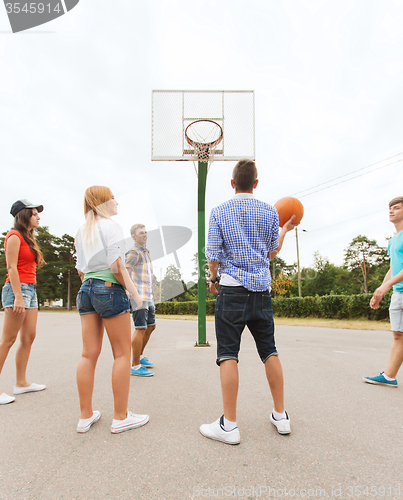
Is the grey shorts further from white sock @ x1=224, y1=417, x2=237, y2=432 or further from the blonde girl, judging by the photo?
the blonde girl

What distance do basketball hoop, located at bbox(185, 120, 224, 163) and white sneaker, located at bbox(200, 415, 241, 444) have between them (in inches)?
200

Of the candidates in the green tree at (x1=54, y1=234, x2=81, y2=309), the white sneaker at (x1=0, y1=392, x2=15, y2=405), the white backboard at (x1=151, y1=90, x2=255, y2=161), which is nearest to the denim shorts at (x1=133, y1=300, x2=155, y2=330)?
the white sneaker at (x1=0, y1=392, x2=15, y2=405)

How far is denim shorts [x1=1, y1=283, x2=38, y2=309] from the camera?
10.3 ft

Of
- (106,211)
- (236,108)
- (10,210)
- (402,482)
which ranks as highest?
(236,108)

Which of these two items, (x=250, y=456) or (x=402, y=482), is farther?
(x=250, y=456)

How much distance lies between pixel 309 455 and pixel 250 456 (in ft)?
1.21

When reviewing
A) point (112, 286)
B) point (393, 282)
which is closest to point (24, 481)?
point (112, 286)

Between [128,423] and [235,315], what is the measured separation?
117 centimetres

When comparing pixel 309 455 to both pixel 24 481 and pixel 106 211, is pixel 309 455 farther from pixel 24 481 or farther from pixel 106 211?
pixel 106 211

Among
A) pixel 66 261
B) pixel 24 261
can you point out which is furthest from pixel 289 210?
pixel 66 261

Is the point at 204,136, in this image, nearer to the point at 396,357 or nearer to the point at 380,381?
the point at 396,357

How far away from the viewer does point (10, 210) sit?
3363 millimetres

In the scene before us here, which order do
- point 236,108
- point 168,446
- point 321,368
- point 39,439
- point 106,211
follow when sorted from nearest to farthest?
point 168,446 → point 39,439 → point 106,211 → point 321,368 → point 236,108

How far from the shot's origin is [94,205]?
256 centimetres
